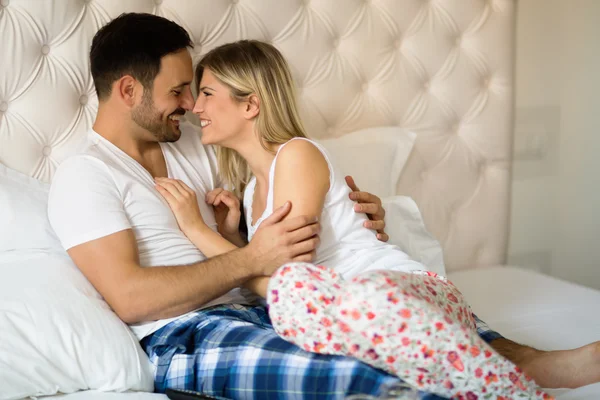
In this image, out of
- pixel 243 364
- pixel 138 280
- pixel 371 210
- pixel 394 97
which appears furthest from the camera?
pixel 394 97

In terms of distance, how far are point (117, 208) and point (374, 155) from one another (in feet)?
2.73

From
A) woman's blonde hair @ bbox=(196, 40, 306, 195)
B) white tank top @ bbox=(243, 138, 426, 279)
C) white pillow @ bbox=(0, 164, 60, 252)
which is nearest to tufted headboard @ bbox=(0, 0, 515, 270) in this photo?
white pillow @ bbox=(0, 164, 60, 252)

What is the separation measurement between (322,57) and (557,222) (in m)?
1.11

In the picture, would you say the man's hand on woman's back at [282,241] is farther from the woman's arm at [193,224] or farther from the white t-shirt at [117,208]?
the white t-shirt at [117,208]

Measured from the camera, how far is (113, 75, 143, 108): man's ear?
1.62 m

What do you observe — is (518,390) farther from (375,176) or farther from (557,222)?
(557,222)

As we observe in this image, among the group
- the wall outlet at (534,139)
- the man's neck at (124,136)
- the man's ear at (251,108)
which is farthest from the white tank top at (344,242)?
the wall outlet at (534,139)

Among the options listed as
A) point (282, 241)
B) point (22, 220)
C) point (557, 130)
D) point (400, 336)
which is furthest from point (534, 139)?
point (22, 220)

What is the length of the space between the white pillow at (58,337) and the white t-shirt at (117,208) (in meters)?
0.09

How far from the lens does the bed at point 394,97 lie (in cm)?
165

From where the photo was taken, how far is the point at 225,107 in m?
1.63

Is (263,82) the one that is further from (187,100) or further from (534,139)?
(534,139)

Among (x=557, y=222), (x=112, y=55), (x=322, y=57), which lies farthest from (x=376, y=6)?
(x=557, y=222)

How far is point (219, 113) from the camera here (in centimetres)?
164
